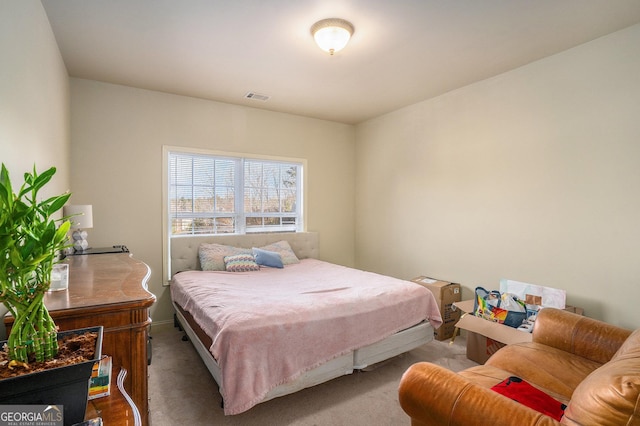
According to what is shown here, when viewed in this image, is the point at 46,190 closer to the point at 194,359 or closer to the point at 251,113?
the point at 194,359

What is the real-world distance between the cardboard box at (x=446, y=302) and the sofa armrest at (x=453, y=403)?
2124 millimetres

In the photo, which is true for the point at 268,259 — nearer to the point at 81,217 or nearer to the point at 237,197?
the point at 237,197

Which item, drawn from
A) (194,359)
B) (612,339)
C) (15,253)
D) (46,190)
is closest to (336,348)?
(194,359)

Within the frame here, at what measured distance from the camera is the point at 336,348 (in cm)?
236

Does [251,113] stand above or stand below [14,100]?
above

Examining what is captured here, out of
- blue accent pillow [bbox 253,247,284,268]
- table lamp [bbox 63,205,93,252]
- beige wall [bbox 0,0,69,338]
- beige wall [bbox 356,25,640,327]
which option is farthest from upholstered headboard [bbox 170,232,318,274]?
beige wall [bbox 0,0,69,338]

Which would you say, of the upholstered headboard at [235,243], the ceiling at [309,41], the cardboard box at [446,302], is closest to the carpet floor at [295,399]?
the cardboard box at [446,302]

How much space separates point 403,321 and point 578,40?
271cm

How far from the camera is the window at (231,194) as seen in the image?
4.04m

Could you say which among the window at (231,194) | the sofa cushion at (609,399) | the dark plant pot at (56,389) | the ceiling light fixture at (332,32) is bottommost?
the sofa cushion at (609,399)

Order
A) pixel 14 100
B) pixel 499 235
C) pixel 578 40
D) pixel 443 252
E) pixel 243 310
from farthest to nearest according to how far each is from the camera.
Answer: pixel 443 252 < pixel 499 235 < pixel 578 40 < pixel 243 310 < pixel 14 100

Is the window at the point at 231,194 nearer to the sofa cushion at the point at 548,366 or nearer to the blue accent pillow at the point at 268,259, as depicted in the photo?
the blue accent pillow at the point at 268,259

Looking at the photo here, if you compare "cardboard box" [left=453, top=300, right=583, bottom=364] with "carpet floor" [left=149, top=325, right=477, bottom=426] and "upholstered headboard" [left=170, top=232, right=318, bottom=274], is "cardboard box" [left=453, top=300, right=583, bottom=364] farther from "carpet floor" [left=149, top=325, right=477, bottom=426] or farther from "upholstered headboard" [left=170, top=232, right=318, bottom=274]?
"upholstered headboard" [left=170, top=232, right=318, bottom=274]

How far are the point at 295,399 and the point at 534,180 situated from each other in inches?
112
